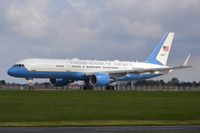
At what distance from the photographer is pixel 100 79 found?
87.0m

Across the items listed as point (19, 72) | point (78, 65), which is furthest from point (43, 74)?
point (78, 65)

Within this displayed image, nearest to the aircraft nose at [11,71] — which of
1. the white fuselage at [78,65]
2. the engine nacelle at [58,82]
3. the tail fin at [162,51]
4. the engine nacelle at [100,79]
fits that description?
the white fuselage at [78,65]

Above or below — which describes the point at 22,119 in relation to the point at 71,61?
below

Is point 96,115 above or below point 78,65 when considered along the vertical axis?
below

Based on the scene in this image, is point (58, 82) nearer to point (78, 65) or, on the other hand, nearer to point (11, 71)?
point (78, 65)

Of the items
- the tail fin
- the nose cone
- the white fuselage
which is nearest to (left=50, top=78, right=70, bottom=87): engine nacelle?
the white fuselage

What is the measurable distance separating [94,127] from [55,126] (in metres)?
1.92

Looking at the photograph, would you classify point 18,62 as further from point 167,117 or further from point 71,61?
point 167,117

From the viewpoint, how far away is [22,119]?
107 ft

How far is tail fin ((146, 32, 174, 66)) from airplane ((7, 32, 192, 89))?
1.63 metres

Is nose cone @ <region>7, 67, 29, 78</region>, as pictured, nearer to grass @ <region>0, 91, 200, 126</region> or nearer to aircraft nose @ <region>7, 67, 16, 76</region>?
aircraft nose @ <region>7, 67, 16, 76</region>

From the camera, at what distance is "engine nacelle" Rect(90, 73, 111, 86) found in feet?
285

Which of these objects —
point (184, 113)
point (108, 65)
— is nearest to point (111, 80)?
point (108, 65)

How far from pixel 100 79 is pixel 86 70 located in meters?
3.95
